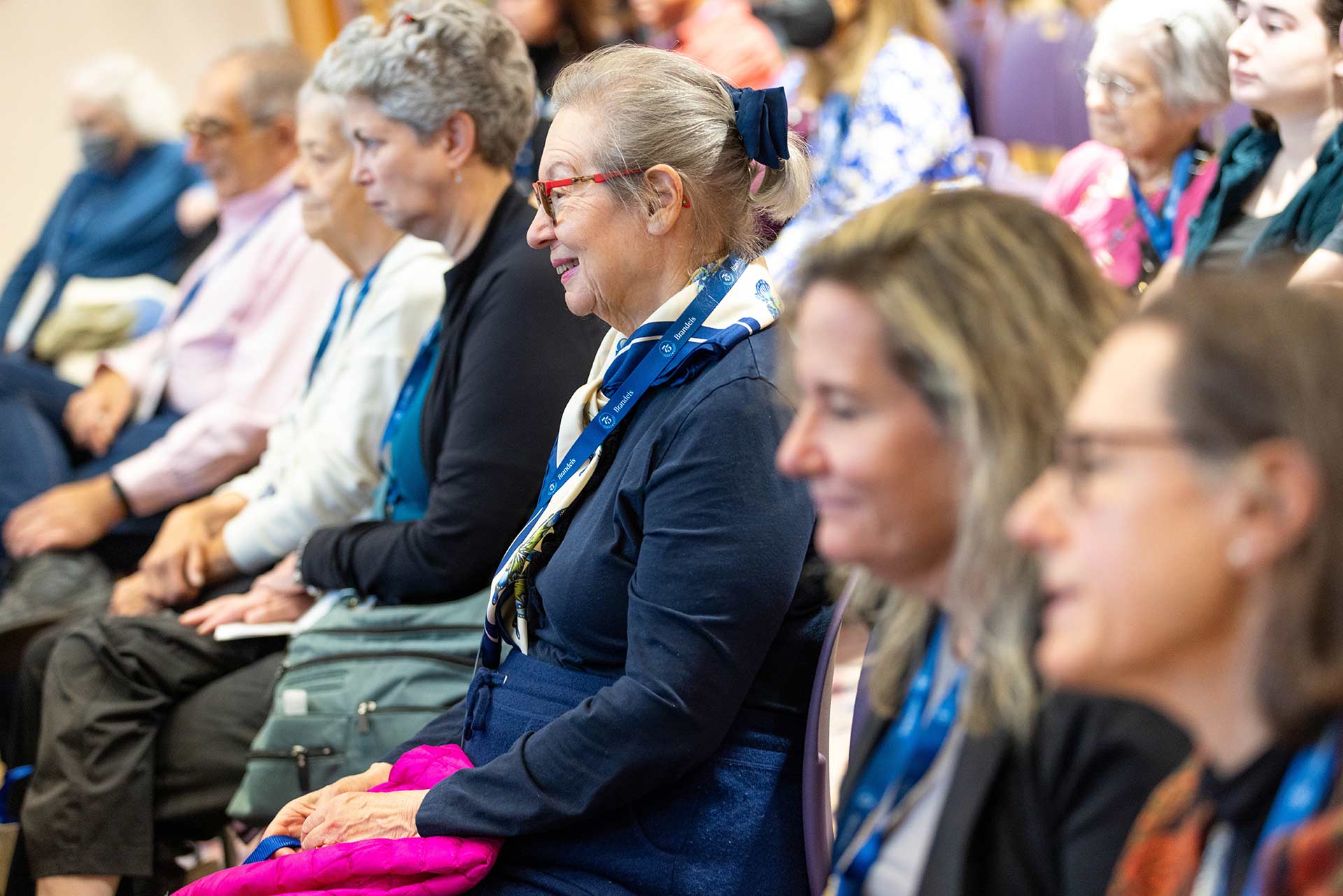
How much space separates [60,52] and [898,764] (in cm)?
705

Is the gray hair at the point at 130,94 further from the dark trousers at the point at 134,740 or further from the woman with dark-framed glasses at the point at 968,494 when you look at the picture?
the woman with dark-framed glasses at the point at 968,494

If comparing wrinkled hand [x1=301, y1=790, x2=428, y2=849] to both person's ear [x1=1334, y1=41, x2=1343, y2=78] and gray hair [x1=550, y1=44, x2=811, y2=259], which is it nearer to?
gray hair [x1=550, y1=44, x2=811, y2=259]

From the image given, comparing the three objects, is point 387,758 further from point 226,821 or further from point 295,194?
point 295,194

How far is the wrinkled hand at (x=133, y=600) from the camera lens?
2.73m

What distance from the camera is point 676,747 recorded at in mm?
1511

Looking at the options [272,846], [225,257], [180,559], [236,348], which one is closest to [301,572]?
[180,559]

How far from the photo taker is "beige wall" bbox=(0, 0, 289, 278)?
6.85 m

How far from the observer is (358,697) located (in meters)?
2.09

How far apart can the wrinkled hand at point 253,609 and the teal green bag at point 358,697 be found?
31 cm

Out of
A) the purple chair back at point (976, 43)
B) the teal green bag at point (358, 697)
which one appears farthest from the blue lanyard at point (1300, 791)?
the purple chair back at point (976, 43)

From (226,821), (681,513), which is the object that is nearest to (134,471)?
(226,821)

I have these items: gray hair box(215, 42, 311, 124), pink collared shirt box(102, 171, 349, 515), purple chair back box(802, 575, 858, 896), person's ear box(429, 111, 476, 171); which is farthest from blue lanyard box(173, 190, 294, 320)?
purple chair back box(802, 575, 858, 896)

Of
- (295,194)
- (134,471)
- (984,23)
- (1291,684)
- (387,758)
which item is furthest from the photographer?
(984,23)

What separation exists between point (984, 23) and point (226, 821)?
12.9ft
